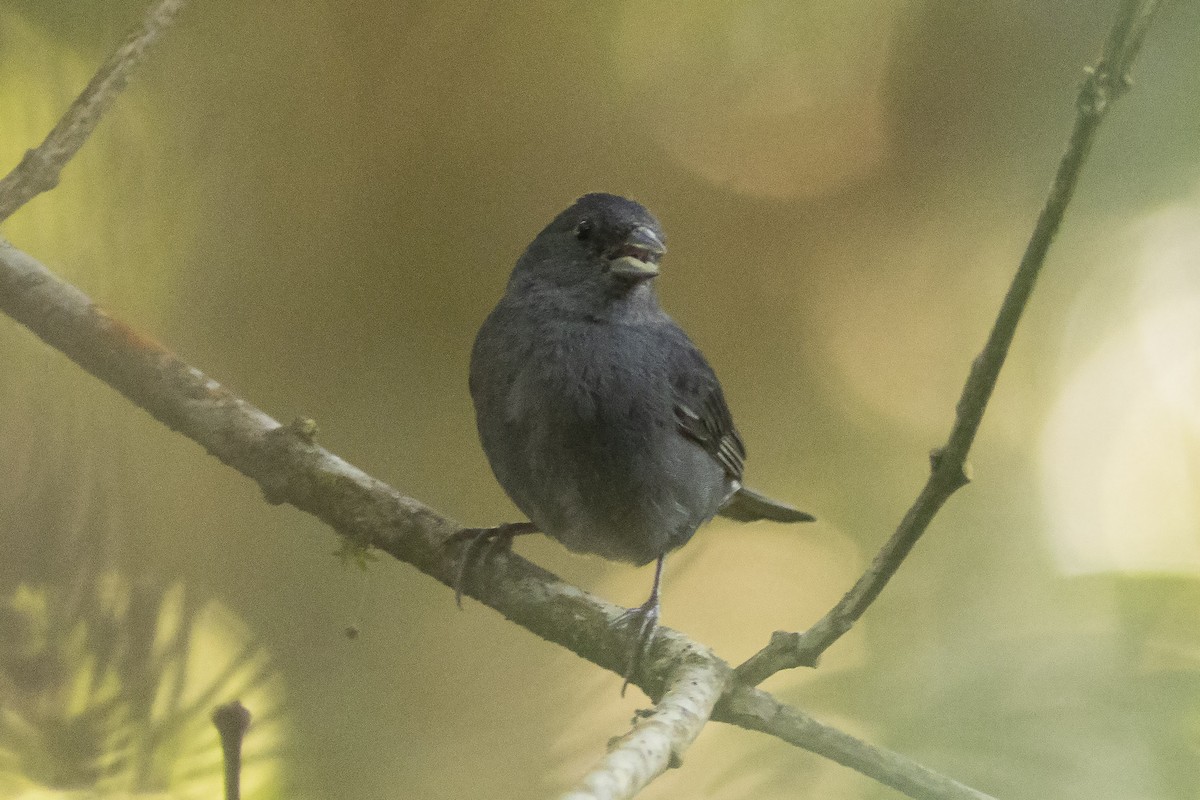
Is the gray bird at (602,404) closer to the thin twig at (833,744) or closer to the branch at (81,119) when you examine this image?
the thin twig at (833,744)

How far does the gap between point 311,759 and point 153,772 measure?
14cm

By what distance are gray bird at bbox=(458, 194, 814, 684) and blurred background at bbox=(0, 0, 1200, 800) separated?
33 mm

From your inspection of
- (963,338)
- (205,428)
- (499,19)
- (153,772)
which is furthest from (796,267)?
(153,772)

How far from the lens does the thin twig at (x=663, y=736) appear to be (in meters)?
0.58

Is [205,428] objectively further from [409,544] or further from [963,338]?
[963,338]

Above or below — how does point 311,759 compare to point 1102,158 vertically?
below

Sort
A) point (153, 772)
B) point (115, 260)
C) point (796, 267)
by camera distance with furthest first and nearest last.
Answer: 1. point (796, 267)
2. point (115, 260)
3. point (153, 772)

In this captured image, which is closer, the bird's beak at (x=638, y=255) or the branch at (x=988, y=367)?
the branch at (x=988, y=367)

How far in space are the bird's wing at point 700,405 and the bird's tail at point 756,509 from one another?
0.05m

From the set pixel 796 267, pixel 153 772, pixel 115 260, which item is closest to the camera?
pixel 153 772

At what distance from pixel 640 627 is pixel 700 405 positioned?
254 millimetres

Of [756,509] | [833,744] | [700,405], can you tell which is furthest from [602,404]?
[833,744]

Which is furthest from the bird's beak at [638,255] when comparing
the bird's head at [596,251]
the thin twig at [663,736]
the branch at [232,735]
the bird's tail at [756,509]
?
the branch at [232,735]

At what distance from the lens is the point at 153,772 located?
0.87m
